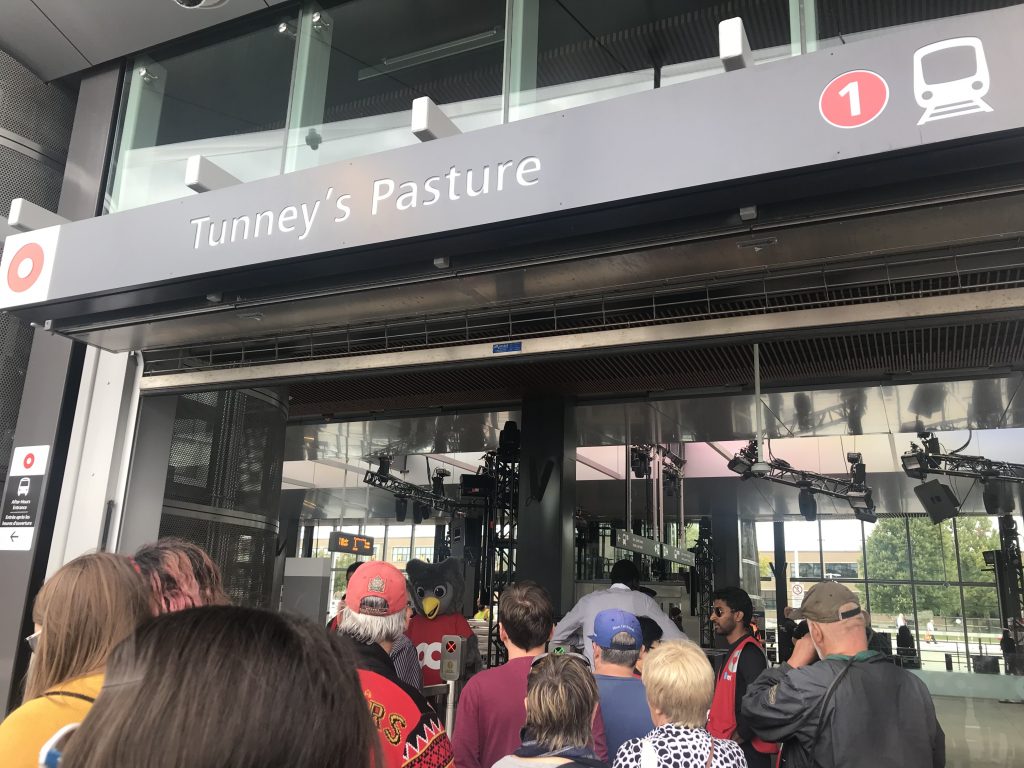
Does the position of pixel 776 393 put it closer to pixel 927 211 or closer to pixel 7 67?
pixel 927 211

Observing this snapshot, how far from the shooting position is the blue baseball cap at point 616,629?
8.79ft

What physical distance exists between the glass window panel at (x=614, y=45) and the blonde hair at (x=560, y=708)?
2.45 meters

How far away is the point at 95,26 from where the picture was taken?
4922mm

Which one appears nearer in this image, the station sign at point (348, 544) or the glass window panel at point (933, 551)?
the station sign at point (348, 544)

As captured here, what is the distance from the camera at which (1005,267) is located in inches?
A: 117

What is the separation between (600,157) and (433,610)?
311cm

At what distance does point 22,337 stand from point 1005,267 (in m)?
5.73

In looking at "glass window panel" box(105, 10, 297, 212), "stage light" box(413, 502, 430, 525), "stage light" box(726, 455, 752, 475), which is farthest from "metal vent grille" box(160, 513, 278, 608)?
"stage light" box(413, 502, 430, 525)

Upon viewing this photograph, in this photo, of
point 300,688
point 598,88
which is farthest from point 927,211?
point 300,688

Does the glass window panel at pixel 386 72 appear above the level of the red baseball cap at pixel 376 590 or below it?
above

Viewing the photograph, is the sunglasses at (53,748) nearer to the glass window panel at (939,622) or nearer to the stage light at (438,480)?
the stage light at (438,480)

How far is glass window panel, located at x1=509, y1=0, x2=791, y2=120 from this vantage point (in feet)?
11.2

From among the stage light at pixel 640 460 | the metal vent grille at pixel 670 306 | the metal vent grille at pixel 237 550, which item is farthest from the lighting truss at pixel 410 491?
the metal vent grille at pixel 670 306

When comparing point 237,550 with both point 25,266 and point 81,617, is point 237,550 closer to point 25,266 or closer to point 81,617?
point 25,266
